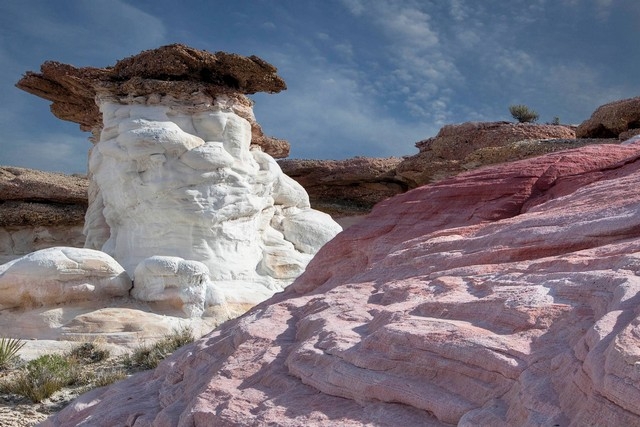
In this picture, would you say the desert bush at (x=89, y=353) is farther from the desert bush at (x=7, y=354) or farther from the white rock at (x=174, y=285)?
the white rock at (x=174, y=285)

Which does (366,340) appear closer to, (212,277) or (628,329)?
(628,329)

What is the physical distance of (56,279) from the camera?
996 centimetres

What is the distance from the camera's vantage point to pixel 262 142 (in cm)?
1555

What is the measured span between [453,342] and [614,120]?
12.9 meters

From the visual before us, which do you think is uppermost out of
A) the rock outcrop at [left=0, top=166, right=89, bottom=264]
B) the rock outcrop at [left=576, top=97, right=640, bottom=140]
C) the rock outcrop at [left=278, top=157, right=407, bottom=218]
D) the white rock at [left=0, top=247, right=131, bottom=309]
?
the rock outcrop at [left=576, top=97, right=640, bottom=140]

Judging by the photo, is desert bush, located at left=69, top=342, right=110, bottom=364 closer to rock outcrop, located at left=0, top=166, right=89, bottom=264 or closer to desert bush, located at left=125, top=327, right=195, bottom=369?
desert bush, located at left=125, top=327, right=195, bottom=369

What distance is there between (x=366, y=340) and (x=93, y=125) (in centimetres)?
1359

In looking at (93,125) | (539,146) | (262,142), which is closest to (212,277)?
(262,142)

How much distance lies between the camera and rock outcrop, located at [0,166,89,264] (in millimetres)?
18297

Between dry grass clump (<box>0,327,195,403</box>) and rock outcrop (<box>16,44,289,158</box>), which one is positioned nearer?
dry grass clump (<box>0,327,195,403</box>)

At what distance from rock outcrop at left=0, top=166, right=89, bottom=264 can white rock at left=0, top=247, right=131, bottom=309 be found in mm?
8896

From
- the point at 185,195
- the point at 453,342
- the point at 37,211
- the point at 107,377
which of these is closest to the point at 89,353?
the point at 107,377

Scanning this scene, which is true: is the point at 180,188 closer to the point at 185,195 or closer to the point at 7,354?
the point at 185,195

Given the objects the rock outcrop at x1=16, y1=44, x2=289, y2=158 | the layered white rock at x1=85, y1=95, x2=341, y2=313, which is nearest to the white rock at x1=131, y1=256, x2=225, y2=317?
the layered white rock at x1=85, y1=95, x2=341, y2=313
